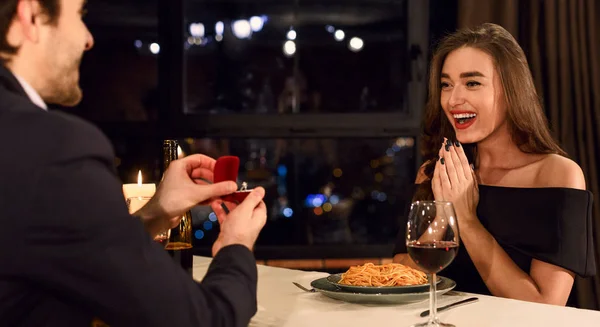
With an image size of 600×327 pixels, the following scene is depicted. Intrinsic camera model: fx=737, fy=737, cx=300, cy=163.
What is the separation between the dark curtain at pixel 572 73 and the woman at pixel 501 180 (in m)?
1.03

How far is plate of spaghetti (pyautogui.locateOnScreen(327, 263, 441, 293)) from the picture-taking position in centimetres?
143

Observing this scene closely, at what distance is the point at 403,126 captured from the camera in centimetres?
347

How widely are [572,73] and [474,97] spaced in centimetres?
125

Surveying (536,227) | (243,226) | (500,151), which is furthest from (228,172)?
(500,151)

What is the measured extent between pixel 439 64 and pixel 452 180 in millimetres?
447

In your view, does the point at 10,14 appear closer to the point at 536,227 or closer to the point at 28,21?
the point at 28,21

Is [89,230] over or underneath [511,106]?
underneath

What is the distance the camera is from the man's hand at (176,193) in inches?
56.0

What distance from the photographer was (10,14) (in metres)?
0.93

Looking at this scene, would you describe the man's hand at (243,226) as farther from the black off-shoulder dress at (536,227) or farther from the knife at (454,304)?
the black off-shoulder dress at (536,227)

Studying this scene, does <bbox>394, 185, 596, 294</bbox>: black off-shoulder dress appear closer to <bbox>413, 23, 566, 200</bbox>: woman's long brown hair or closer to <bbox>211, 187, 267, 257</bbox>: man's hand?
<bbox>413, 23, 566, 200</bbox>: woman's long brown hair

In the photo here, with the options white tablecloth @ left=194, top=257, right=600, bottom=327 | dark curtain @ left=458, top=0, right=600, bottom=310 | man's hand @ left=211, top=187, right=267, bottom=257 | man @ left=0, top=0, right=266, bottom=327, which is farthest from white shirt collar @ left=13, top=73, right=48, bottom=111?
dark curtain @ left=458, top=0, right=600, bottom=310

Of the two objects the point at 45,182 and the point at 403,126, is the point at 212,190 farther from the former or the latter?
the point at 403,126

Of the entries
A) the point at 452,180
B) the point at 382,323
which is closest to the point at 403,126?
the point at 452,180
